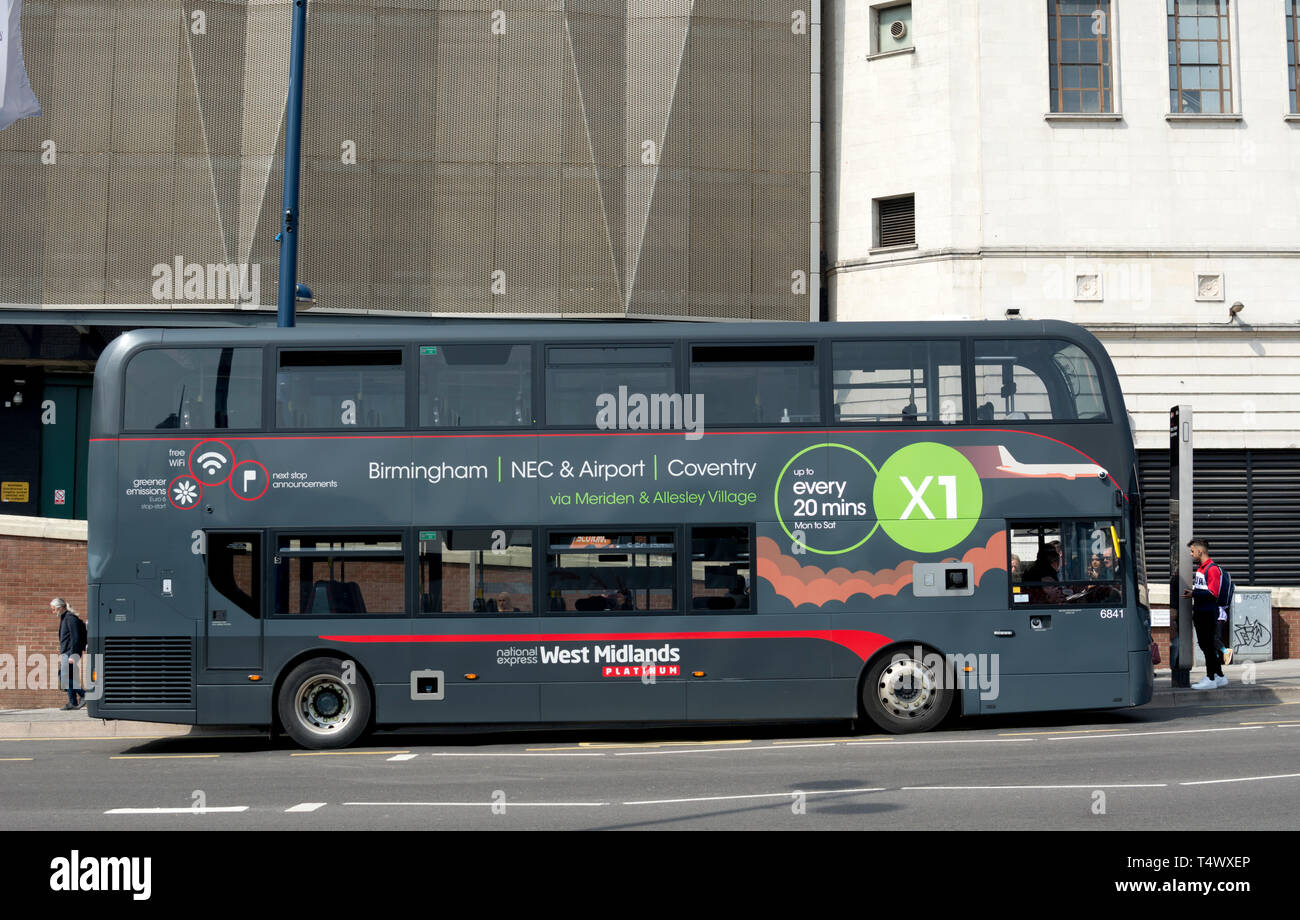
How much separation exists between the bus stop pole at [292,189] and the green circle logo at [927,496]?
792cm

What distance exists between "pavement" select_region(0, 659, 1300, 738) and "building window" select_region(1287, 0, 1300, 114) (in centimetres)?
1153

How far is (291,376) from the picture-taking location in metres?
13.9

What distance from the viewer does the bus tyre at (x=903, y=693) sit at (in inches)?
559

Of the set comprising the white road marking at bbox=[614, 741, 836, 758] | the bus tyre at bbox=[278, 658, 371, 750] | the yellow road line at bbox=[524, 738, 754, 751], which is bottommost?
the yellow road line at bbox=[524, 738, 754, 751]

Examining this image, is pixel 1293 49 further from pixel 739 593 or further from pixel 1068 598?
pixel 739 593

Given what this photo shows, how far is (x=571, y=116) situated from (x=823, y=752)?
51.4 feet

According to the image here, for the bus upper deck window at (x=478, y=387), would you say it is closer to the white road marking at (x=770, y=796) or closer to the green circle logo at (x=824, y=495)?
the green circle logo at (x=824, y=495)

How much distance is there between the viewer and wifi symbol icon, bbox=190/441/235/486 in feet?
45.5

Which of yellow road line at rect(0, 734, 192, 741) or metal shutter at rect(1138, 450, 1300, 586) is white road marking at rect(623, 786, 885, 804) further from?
→ metal shutter at rect(1138, 450, 1300, 586)

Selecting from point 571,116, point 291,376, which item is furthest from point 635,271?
point 291,376

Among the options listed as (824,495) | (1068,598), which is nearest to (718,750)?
(824,495)

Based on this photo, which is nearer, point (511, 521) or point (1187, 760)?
point (1187, 760)

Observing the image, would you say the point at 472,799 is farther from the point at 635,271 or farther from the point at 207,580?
the point at 635,271

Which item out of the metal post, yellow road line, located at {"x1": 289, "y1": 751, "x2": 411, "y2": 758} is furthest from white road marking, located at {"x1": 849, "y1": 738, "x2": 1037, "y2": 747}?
the metal post
